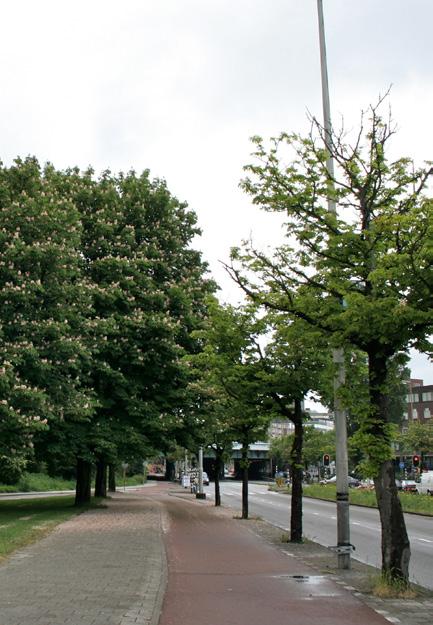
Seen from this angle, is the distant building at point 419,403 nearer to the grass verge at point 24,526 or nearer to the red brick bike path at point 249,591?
the grass verge at point 24,526

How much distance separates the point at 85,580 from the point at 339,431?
5.73 m

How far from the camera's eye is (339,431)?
1341cm

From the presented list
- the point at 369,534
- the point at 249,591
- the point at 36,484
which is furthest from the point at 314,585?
the point at 36,484

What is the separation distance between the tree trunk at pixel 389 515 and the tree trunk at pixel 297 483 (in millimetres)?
7089

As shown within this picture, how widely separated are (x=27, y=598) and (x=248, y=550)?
8.05 metres

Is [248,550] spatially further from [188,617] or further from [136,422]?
[136,422]

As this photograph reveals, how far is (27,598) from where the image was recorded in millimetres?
8188

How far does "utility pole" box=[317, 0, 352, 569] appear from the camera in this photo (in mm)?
12466

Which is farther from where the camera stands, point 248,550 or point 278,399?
point 278,399

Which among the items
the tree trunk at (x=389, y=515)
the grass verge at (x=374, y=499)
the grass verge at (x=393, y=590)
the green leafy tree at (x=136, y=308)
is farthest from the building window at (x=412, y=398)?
A: the grass verge at (x=393, y=590)

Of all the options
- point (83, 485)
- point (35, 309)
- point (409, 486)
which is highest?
point (35, 309)

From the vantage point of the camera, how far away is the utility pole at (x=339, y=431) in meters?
12.5

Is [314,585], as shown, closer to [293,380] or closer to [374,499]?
[293,380]

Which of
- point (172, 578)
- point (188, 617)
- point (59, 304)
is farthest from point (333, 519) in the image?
point (188, 617)
